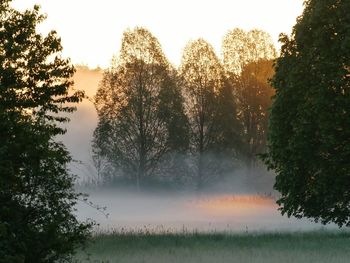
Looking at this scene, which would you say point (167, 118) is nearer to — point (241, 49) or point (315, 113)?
point (241, 49)

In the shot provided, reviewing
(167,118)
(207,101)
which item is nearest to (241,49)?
(207,101)

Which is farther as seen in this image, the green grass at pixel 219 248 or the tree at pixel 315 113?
the tree at pixel 315 113

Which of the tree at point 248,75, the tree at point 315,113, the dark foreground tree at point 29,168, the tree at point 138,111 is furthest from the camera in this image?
the tree at point 248,75

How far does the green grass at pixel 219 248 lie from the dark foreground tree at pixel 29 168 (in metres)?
3.73

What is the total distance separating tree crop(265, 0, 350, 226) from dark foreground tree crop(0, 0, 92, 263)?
44.8 feet

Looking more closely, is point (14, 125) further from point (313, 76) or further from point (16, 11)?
point (313, 76)

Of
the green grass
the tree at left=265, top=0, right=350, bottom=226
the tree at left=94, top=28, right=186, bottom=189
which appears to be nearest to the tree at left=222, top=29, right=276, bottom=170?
the tree at left=94, top=28, right=186, bottom=189

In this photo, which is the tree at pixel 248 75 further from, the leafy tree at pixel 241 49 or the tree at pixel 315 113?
the tree at pixel 315 113

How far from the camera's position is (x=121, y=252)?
30.8 metres

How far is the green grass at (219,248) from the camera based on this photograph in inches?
1113

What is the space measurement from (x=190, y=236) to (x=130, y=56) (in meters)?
30.7

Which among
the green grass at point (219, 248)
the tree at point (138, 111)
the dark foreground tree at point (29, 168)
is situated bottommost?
the green grass at point (219, 248)

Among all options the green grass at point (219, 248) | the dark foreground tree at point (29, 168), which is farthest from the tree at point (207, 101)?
the dark foreground tree at point (29, 168)

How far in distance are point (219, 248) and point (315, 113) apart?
7423mm
